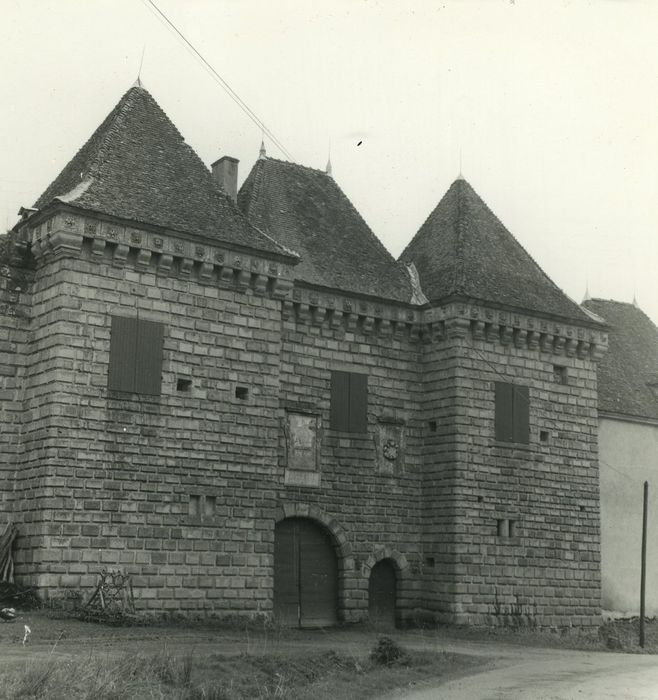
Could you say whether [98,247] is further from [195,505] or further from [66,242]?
[195,505]

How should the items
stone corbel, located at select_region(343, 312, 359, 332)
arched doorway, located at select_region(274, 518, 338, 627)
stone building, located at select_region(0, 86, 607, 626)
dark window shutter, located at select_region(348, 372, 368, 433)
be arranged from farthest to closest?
stone corbel, located at select_region(343, 312, 359, 332) < dark window shutter, located at select_region(348, 372, 368, 433) < arched doorway, located at select_region(274, 518, 338, 627) < stone building, located at select_region(0, 86, 607, 626)

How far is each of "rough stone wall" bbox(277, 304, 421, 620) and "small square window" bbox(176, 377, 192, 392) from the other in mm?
3171

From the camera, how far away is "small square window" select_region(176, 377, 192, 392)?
22375mm

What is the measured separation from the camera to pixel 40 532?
20094 millimetres

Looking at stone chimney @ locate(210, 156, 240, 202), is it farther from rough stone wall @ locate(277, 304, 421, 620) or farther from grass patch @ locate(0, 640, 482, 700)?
grass patch @ locate(0, 640, 482, 700)

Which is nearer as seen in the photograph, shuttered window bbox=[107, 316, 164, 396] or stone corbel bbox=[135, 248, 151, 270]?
shuttered window bbox=[107, 316, 164, 396]

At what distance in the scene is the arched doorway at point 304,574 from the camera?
24.5 metres

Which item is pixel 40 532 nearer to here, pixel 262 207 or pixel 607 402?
pixel 262 207

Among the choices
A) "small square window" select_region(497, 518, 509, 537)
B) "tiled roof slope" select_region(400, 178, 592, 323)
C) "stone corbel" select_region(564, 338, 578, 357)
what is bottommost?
"small square window" select_region(497, 518, 509, 537)

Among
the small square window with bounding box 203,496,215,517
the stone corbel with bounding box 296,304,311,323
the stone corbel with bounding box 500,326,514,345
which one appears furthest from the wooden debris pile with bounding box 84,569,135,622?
the stone corbel with bounding box 500,326,514,345

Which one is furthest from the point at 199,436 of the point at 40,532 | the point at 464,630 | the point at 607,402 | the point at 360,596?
the point at 607,402

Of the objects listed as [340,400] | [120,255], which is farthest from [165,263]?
[340,400]

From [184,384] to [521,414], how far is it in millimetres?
9729

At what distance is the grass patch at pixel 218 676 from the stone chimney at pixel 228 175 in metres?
13.5
